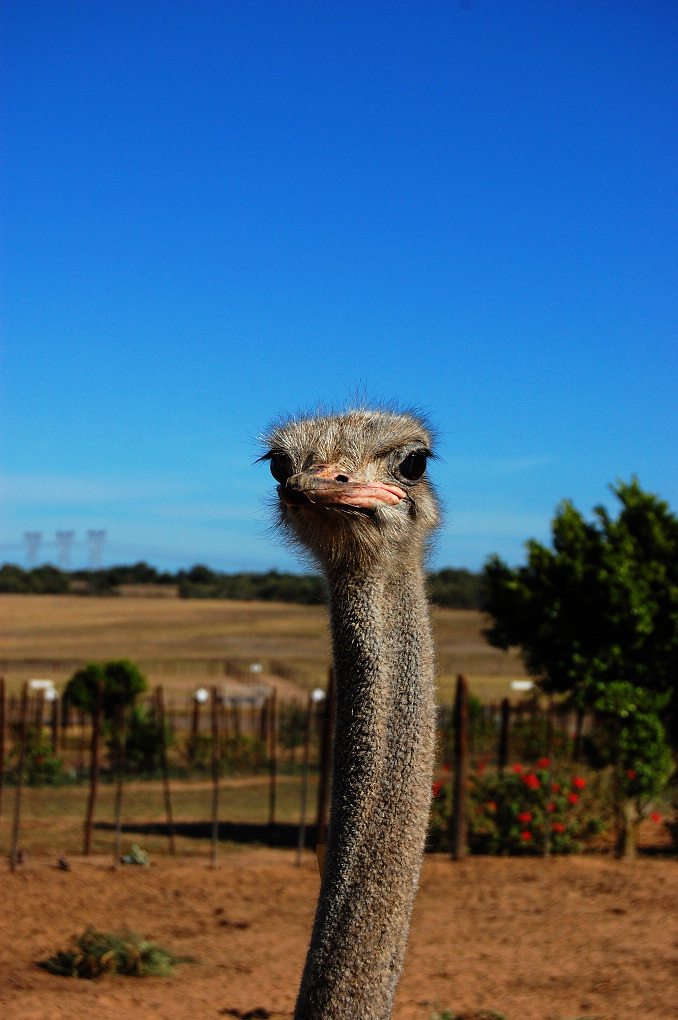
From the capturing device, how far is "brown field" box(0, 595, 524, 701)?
1563 inches

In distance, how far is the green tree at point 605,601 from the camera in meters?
10.2

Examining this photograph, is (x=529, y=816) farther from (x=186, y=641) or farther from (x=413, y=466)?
(x=186, y=641)

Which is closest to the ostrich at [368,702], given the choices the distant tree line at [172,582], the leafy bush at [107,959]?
the leafy bush at [107,959]

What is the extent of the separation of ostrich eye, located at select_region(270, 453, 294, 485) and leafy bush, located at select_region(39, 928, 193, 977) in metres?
5.01

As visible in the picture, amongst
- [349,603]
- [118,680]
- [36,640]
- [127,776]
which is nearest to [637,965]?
[349,603]

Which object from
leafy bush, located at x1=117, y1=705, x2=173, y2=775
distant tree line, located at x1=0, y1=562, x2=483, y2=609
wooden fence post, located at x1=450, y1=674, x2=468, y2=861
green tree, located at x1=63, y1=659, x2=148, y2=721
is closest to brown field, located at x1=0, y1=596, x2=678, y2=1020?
wooden fence post, located at x1=450, y1=674, x2=468, y2=861

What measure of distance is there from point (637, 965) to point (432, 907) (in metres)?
→ 2.20

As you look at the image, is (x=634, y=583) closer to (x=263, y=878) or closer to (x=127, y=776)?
(x=263, y=878)

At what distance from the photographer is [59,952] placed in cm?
664

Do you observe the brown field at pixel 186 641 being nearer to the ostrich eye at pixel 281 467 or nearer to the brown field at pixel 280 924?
the brown field at pixel 280 924

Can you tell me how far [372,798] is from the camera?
2.30 m

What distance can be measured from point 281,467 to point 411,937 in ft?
20.7

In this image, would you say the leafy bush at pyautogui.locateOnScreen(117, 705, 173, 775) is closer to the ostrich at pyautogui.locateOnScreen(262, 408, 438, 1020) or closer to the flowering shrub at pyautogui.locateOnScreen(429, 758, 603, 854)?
the flowering shrub at pyautogui.locateOnScreen(429, 758, 603, 854)

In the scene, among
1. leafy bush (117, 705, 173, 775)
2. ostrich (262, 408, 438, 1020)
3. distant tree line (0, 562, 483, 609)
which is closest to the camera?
ostrich (262, 408, 438, 1020)
